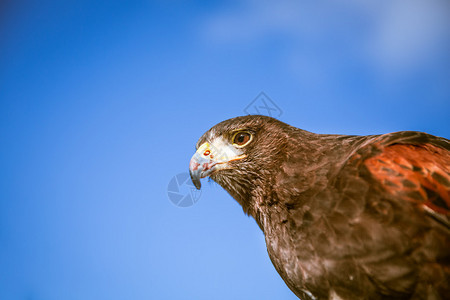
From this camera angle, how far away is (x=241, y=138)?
2.54m

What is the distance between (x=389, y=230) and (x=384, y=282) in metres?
0.29

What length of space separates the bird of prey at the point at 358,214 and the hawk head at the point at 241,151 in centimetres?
7

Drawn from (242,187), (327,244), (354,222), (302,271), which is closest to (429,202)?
(354,222)

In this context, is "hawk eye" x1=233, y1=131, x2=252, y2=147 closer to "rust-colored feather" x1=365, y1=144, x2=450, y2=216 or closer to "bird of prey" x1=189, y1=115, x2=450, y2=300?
"bird of prey" x1=189, y1=115, x2=450, y2=300

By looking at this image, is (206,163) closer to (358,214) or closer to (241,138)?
(241,138)

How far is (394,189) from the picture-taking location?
1.57m

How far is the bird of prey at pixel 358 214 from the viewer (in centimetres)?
148

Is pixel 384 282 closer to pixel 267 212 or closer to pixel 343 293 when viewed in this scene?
pixel 343 293

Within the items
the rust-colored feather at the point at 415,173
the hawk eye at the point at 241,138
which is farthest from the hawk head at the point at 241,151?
the rust-colored feather at the point at 415,173

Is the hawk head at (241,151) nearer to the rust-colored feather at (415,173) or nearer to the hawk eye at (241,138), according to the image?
the hawk eye at (241,138)

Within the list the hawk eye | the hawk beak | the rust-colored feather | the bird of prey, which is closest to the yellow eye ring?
the hawk eye

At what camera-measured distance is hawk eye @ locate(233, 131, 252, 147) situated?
2.53 meters

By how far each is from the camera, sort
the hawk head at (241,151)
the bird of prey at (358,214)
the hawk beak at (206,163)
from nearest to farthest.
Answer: the bird of prey at (358,214)
the hawk head at (241,151)
the hawk beak at (206,163)

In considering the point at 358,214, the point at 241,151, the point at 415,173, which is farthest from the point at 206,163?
the point at 415,173
